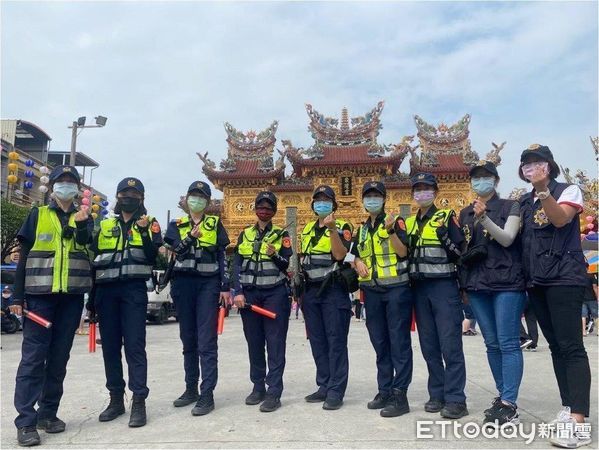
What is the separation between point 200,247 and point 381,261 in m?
1.63

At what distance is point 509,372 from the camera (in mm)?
3395

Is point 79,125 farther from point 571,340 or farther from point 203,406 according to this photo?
point 571,340

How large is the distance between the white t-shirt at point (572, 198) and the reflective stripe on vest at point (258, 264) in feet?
7.79

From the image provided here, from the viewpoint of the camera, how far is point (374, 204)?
13.6 feet

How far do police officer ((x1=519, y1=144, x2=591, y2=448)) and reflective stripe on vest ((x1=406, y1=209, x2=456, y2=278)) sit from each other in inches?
24.5

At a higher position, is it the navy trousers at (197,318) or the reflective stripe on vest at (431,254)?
the reflective stripe on vest at (431,254)

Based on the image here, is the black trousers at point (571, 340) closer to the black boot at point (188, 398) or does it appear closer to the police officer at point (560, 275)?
the police officer at point (560, 275)

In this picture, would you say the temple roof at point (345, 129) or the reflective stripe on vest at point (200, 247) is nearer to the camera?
the reflective stripe on vest at point (200, 247)

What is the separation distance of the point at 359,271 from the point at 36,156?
139ft

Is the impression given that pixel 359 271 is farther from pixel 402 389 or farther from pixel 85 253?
pixel 85 253

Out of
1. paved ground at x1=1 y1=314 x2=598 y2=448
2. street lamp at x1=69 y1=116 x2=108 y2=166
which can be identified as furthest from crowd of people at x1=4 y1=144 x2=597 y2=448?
street lamp at x1=69 y1=116 x2=108 y2=166

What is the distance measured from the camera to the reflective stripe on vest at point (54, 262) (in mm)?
3518

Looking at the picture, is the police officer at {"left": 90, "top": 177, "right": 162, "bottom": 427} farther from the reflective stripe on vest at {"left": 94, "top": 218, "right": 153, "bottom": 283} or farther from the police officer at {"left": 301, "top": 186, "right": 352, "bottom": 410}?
the police officer at {"left": 301, "top": 186, "right": 352, "bottom": 410}

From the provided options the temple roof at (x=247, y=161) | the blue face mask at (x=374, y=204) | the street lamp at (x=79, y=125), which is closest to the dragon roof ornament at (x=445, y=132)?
the temple roof at (x=247, y=161)
